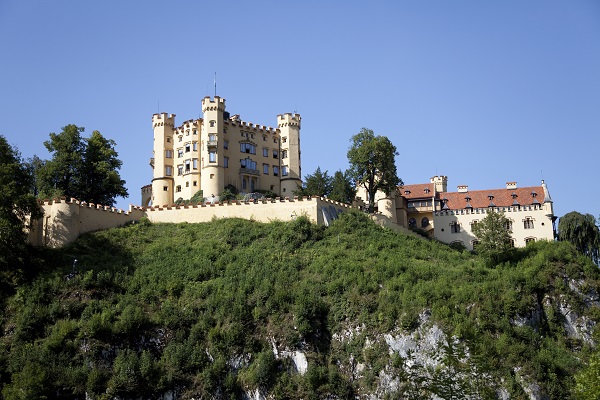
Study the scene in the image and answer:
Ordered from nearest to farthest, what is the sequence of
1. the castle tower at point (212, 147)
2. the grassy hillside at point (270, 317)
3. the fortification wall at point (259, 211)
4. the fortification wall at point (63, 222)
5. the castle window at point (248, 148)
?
the grassy hillside at point (270, 317), the fortification wall at point (63, 222), the fortification wall at point (259, 211), the castle tower at point (212, 147), the castle window at point (248, 148)

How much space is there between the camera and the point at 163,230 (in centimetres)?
6712

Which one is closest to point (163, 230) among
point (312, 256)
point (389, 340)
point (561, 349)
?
point (312, 256)

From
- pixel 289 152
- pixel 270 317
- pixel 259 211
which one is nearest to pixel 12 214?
pixel 270 317

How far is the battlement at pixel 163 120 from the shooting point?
84.0 m

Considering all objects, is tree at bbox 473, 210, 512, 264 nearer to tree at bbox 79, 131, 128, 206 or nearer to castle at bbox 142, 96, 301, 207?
castle at bbox 142, 96, 301, 207

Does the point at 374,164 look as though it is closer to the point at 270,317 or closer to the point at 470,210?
the point at 470,210

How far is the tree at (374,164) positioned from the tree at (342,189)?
32.9 inches

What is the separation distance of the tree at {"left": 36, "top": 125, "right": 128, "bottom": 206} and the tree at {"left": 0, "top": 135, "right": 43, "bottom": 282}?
48.9ft

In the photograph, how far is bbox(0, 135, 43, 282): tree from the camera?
54.1m

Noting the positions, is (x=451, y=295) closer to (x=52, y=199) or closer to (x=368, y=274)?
(x=368, y=274)

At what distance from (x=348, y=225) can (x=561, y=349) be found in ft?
70.4

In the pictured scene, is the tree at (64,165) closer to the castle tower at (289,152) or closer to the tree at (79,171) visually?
the tree at (79,171)

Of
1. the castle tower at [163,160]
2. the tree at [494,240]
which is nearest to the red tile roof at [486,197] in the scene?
the tree at [494,240]

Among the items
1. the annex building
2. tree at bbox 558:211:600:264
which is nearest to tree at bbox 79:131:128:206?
the annex building
